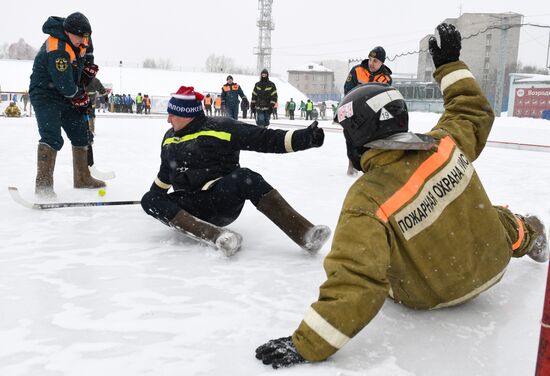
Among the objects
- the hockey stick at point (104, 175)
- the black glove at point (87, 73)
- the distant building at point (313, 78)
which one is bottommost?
the hockey stick at point (104, 175)

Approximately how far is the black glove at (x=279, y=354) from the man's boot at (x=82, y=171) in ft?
12.7

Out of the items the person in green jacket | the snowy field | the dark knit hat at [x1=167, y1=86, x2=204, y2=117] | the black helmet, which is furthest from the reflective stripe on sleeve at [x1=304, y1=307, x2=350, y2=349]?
the dark knit hat at [x1=167, y1=86, x2=204, y2=117]

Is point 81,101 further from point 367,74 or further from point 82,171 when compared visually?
point 367,74

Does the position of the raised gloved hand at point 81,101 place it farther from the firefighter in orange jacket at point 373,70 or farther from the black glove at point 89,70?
the firefighter in orange jacket at point 373,70

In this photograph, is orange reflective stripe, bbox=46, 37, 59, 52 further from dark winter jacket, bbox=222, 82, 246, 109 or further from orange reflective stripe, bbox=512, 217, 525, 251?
dark winter jacket, bbox=222, 82, 246, 109

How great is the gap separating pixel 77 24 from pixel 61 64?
358 millimetres

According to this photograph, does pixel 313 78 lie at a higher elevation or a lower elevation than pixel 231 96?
higher

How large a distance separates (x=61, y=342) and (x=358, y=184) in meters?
1.28

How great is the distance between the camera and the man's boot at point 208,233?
3.01 meters

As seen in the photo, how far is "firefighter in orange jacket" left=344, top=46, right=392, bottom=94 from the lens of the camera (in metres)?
6.14

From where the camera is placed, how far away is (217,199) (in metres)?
3.26

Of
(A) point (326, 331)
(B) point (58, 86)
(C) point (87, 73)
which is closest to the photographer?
(A) point (326, 331)

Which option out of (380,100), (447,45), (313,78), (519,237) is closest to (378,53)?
(447,45)

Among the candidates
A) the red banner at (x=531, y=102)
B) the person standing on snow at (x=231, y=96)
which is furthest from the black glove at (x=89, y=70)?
the red banner at (x=531, y=102)
